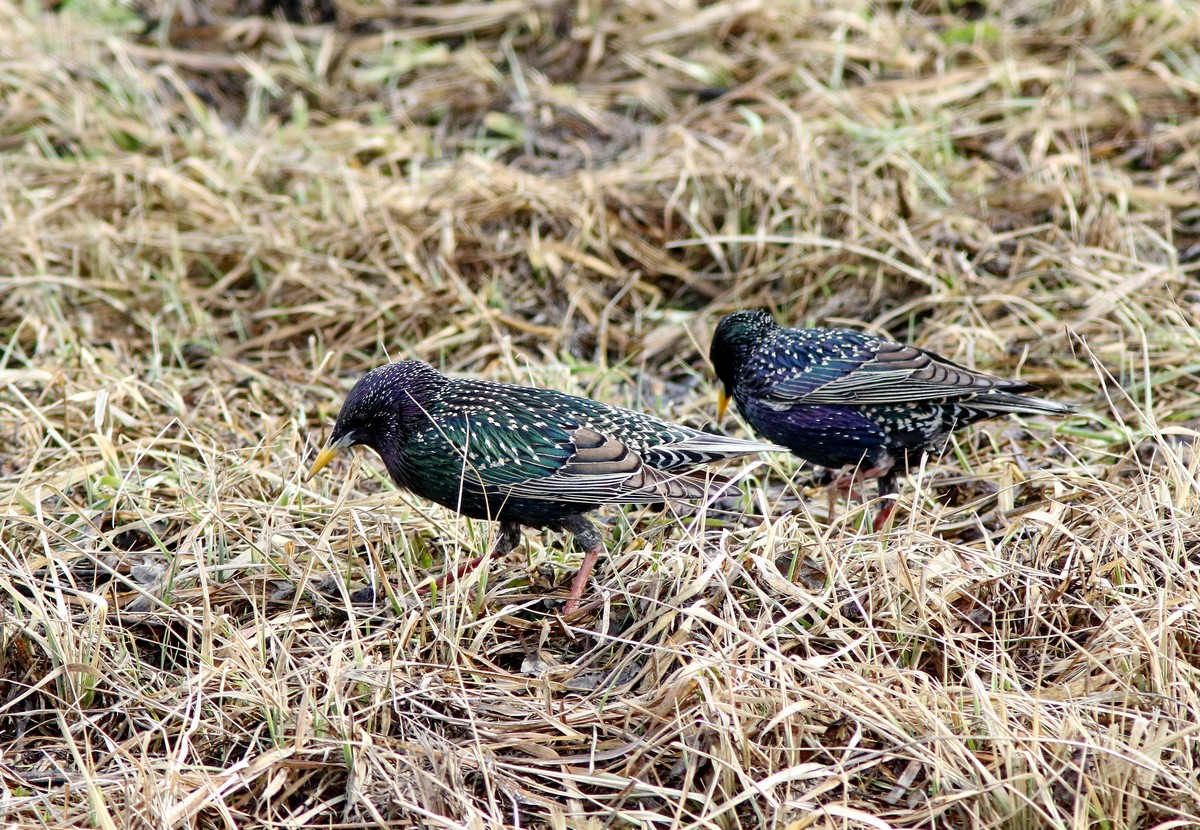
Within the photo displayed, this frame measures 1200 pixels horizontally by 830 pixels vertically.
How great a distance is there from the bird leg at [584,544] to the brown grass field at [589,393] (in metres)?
0.14

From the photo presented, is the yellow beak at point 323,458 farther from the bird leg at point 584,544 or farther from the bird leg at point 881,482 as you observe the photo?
the bird leg at point 881,482

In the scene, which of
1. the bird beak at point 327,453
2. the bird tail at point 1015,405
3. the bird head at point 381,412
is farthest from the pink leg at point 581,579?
the bird tail at point 1015,405

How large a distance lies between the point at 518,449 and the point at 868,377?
135cm

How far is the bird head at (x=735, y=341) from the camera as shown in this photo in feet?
15.6

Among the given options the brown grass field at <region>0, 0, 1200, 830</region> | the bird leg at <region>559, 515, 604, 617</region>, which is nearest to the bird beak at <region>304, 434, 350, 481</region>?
the brown grass field at <region>0, 0, 1200, 830</region>

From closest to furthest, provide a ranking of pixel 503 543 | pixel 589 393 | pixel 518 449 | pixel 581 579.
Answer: pixel 581 579
pixel 518 449
pixel 503 543
pixel 589 393

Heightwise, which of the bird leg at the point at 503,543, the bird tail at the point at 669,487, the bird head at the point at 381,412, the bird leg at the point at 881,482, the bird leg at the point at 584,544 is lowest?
the bird leg at the point at 881,482

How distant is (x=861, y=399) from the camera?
454 centimetres

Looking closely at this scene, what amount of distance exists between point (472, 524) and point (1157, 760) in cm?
216

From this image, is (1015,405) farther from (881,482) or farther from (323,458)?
(323,458)

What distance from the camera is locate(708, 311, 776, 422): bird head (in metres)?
4.76

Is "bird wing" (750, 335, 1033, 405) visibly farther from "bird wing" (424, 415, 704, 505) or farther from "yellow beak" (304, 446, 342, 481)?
"yellow beak" (304, 446, 342, 481)

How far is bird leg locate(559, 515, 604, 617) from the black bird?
3.18ft

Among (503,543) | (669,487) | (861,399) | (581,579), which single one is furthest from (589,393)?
(581,579)
